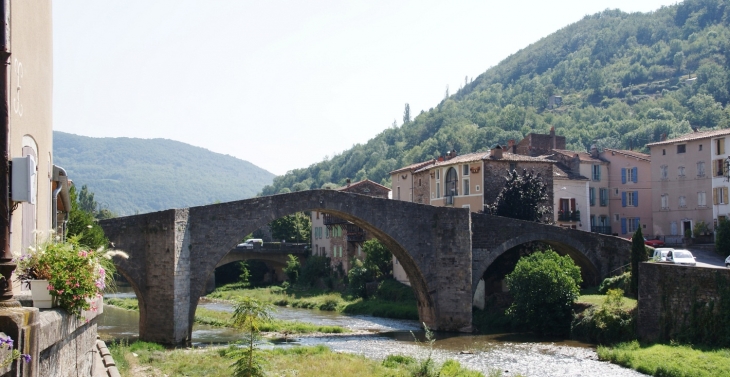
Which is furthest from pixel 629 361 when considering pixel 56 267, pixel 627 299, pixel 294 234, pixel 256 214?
pixel 294 234

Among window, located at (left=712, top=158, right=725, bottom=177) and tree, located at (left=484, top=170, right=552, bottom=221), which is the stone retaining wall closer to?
tree, located at (left=484, top=170, right=552, bottom=221)

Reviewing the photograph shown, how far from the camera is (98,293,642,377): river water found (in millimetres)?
26609

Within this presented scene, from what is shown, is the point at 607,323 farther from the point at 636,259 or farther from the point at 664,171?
the point at 664,171

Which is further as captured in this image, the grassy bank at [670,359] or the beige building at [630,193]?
the beige building at [630,193]

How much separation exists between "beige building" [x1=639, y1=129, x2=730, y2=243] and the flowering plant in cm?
4349

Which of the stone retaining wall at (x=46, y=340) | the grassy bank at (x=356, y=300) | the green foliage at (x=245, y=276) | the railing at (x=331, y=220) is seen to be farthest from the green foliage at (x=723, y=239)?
the green foliage at (x=245, y=276)

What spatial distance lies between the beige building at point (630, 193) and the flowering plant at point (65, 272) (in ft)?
168

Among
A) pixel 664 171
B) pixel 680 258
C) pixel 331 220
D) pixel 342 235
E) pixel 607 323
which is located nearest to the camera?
pixel 607 323

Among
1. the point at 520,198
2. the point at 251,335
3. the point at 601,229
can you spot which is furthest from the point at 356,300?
the point at 251,335

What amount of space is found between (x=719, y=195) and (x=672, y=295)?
20.2 meters

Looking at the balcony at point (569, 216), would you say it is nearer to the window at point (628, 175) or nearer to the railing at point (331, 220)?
the window at point (628, 175)

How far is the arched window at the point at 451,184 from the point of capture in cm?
4981

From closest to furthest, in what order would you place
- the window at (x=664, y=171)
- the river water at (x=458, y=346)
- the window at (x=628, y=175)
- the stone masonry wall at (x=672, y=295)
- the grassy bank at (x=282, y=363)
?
the grassy bank at (x=282, y=363) → the river water at (x=458, y=346) → the stone masonry wall at (x=672, y=295) → the window at (x=664, y=171) → the window at (x=628, y=175)

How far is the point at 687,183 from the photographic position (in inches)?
1906
